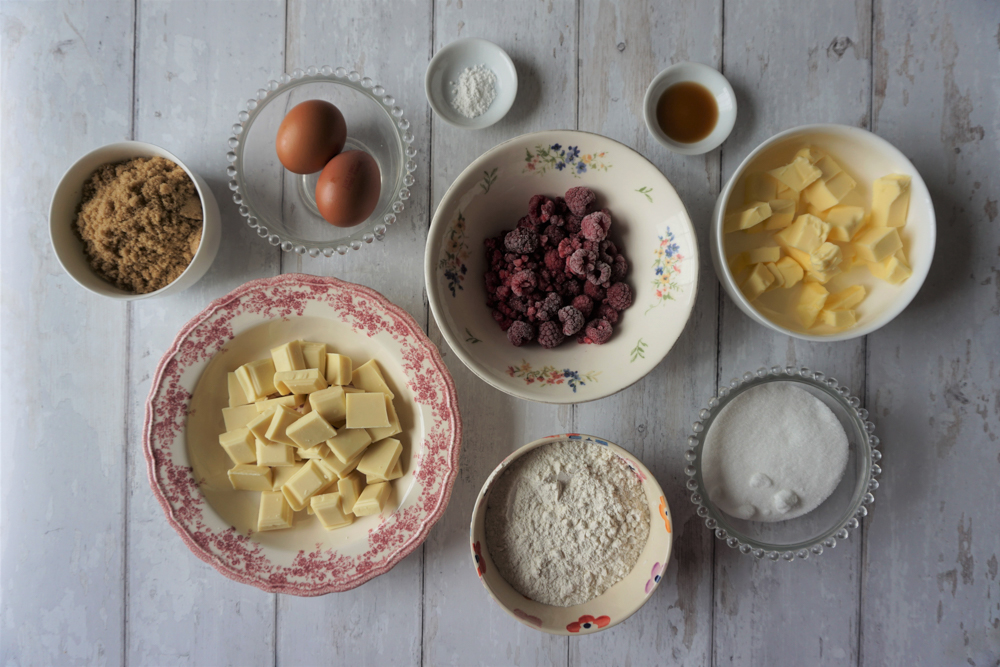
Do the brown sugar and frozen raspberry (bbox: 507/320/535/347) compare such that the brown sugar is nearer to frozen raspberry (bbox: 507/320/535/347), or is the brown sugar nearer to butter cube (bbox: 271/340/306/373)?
butter cube (bbox: 271/340/306/373)

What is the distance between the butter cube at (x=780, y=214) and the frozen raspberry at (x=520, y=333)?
1.70ft

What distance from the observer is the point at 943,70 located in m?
1.12

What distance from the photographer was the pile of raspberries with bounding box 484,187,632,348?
3.19 feet

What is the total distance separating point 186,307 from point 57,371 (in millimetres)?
334

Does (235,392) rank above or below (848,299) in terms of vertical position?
below

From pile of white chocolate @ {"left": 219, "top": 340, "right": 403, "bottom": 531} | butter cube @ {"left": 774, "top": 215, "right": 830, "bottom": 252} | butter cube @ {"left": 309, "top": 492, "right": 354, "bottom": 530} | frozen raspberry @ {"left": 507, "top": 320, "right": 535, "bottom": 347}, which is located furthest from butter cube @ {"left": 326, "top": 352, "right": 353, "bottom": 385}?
butter cube @ {"left": 774, "top": 215, "right": 830, "bottom": 252}

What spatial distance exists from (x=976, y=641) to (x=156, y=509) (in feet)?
5.95

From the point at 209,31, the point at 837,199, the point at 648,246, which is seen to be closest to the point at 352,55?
the point at 209,31

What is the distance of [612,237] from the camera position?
103cm

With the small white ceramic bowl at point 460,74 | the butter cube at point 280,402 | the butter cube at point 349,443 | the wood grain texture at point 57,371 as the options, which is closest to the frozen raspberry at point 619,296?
the small white ceramic bowl at point 460,74

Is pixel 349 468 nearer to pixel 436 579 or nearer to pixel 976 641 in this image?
pixel 436 579

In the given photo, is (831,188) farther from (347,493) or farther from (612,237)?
(347,493)

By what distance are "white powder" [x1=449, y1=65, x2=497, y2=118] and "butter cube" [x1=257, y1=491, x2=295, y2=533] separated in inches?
34.8

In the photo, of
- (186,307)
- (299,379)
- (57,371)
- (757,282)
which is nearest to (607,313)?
(757,282)
